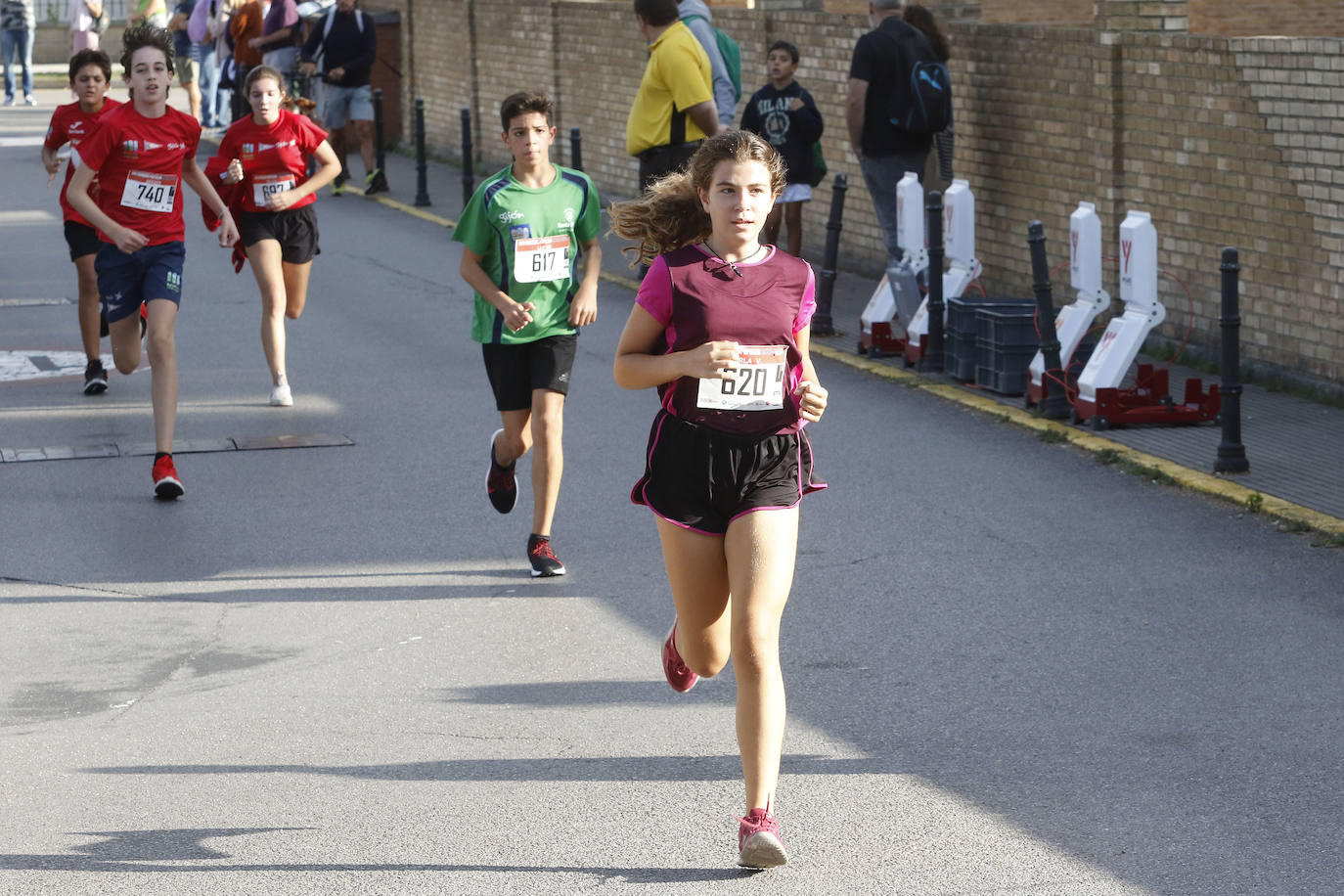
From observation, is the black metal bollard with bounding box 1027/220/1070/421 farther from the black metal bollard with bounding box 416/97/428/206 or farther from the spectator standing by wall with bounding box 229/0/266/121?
the spectator standing by wall with bounding box 229/0/266/121

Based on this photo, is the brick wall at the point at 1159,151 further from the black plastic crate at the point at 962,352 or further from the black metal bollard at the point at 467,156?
the black metal bollard at the point at 467,156

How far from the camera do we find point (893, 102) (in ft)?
45.1

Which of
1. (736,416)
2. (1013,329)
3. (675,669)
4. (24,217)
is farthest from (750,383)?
(24,217)

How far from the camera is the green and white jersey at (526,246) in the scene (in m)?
8.22

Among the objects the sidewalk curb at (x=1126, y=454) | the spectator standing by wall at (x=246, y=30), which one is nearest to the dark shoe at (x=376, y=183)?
the spectator standing by wall at (x=246, y=30)

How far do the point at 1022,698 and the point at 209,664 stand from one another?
2827mm

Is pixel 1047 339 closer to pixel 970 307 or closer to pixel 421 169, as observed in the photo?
pixel 970 307

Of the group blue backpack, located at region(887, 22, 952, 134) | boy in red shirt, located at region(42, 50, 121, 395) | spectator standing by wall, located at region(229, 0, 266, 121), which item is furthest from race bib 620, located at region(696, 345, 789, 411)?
spectator standing by wall, located at region(229, 0, 266, 121)

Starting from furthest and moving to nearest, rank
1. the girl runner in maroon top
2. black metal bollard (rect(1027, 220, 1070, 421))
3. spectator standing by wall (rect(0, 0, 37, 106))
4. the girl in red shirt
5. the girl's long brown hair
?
1. spectator standing by wall (rect(0, 0, 37, 106))
2. the girl in red shirt
3. black metal bollard (rect(1027, 220, 1070, 421))
4. the girl's long brown hair
5. the girl runner in maroon top

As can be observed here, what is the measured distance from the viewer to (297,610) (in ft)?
25.9

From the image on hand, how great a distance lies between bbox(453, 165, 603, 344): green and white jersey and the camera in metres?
8.22

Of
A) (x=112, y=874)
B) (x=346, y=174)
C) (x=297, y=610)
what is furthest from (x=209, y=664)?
(x=346, y=174)

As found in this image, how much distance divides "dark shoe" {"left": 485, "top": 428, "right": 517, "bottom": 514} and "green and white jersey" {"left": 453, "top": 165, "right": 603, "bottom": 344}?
0.66 m

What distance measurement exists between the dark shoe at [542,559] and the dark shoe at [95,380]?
5162mm
